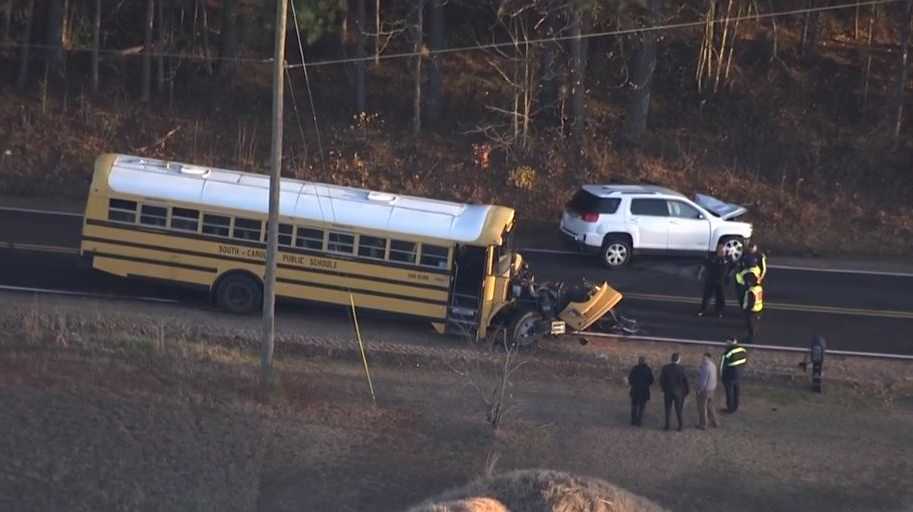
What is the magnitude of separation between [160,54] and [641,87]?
1259 centimetres

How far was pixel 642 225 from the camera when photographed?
29.3m

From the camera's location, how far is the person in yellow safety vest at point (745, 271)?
24844 millimetres

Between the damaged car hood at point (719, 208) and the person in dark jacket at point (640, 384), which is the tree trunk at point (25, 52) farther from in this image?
the person in dark jacket at point (640, 384)

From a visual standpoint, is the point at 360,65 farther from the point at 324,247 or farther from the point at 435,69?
the point at 324,247

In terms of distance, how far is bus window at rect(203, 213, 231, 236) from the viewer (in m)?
23.8

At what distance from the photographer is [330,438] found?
20.4 metres

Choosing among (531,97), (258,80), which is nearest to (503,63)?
(531,97)

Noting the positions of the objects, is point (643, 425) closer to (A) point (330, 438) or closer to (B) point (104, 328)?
(A) point (330, 438)

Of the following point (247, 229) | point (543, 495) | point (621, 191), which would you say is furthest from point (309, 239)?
point (543, 495)

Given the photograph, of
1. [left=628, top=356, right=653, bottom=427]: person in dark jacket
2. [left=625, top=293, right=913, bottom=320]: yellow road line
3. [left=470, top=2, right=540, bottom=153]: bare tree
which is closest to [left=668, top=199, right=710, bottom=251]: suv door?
[left=625, top=293, right=913, bottom=320]: yellow road line

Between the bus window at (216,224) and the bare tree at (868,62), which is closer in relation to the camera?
the bus window at (216,224)

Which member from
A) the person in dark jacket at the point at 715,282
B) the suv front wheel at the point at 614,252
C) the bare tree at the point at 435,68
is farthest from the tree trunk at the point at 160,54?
the person in dark jacket at the point at 715,282

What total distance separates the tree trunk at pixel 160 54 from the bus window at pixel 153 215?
1457cm

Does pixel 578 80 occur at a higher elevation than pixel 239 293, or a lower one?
higher
